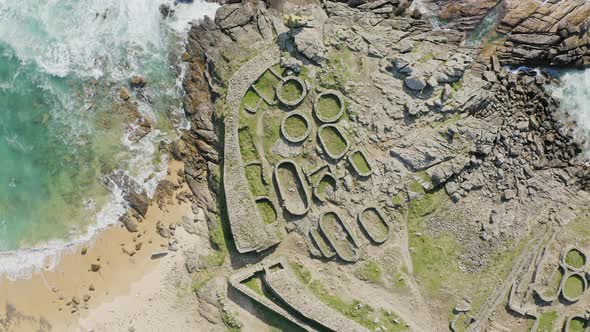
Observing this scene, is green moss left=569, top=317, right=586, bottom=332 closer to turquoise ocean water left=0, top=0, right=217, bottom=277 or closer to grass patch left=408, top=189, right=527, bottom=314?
grass patch left=408, top=189, right=527, bottom=314

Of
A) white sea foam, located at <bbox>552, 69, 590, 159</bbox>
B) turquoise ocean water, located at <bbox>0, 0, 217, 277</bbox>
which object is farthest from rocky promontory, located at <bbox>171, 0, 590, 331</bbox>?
turquoise ocean water, located at <bbox>0, 0, 217, 277</bbox>

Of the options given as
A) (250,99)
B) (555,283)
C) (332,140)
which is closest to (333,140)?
(332,140)

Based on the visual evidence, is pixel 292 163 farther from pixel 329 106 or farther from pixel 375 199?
pixel 375 199

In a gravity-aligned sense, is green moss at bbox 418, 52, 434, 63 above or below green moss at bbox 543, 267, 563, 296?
above

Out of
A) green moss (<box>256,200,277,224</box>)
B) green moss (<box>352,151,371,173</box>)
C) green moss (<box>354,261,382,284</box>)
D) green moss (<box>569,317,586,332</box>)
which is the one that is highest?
green moss (<box>352,151,371,173</box>)

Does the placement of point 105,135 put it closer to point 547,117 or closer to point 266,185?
point 266,185

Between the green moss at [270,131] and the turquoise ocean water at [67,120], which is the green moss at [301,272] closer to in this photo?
the green moss at [270,131]
